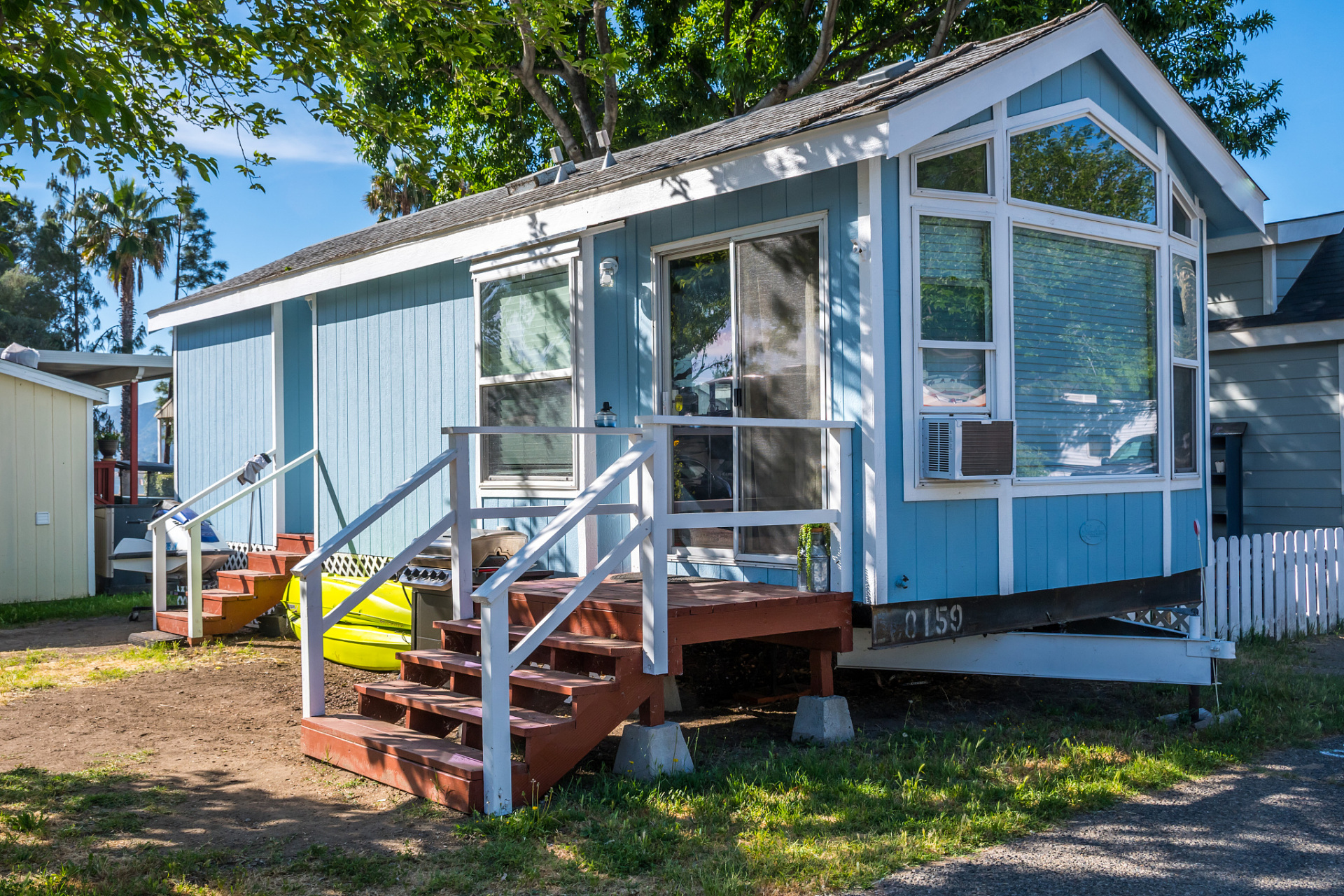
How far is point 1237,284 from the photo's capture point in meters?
13.1

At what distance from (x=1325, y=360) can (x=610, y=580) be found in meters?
8.85

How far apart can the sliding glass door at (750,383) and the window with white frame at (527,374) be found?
41.9 inches

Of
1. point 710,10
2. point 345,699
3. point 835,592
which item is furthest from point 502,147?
point 835,592

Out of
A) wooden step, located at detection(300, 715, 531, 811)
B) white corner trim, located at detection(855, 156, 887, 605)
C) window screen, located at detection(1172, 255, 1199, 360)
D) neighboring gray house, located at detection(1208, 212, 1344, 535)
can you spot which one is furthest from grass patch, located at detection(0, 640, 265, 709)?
neighboring gray house, located at detection(1208, 212, 1344, 535)

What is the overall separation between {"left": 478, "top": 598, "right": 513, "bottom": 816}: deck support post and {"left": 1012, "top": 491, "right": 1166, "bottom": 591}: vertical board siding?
3198 mm

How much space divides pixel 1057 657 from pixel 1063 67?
348cm

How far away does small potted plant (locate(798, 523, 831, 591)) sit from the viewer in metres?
5.95

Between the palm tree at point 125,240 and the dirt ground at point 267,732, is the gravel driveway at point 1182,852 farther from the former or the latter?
the palm tree at point 125,240

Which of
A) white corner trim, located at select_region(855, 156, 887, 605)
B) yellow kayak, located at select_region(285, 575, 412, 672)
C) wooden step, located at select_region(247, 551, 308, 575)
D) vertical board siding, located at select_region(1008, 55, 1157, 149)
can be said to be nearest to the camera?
white corner trim, located at select_region(855, 156, 887, 605)

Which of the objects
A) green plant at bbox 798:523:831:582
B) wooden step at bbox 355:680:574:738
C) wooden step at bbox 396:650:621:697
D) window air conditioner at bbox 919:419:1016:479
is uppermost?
window air conditioner at bbox 919:419:1016:479

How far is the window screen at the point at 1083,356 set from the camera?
6500 millimetres

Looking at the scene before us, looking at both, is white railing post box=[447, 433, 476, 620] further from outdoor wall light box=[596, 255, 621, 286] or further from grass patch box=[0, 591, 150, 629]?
grass patch box=[0, 591, 150, 629]

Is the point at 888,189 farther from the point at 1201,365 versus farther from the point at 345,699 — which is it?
the point at 345,699

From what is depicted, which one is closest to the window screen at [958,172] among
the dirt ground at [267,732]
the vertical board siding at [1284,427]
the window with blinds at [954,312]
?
the window with blinds at [954,312]
